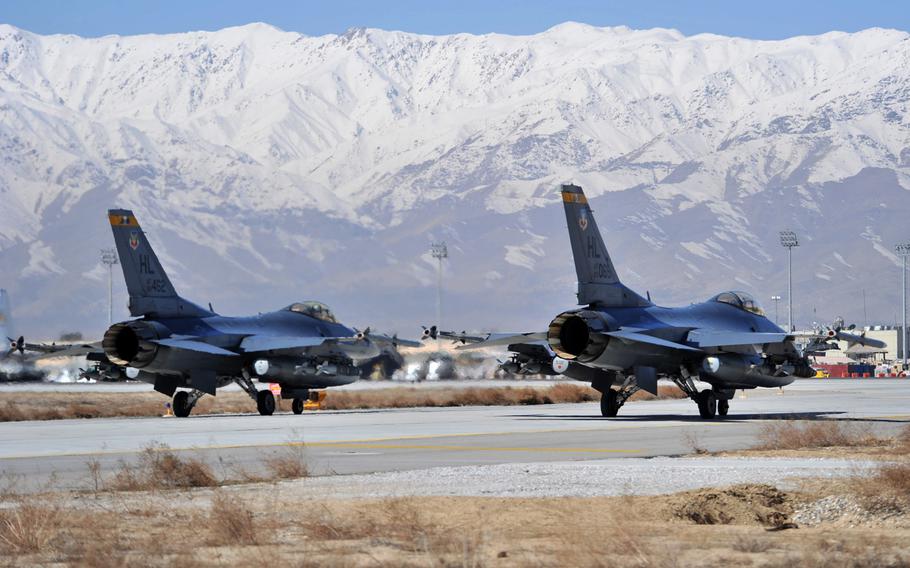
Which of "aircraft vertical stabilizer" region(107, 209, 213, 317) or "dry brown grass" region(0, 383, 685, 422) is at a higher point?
"aircraft vertical stabilizer" region(107, 209, 213, 317)

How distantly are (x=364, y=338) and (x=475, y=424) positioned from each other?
1031 centimetres

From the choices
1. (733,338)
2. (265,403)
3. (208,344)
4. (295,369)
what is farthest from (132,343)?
(733,338)

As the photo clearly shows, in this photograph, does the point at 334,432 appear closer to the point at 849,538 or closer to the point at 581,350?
the point at 581,350

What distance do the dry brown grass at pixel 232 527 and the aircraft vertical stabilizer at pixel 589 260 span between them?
78.9 feet

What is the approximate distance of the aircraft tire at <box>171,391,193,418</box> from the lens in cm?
4244

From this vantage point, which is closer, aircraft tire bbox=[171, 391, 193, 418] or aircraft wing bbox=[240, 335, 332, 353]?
aircraft tire bbox=[171, 391, 193, 418]

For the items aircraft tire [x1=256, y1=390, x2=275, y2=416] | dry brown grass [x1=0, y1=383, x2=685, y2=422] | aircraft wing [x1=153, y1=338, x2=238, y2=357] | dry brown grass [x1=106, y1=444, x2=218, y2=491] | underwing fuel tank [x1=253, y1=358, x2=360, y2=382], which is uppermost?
aircraft wing [x1=153, y1=338, x2=238, y2=357]

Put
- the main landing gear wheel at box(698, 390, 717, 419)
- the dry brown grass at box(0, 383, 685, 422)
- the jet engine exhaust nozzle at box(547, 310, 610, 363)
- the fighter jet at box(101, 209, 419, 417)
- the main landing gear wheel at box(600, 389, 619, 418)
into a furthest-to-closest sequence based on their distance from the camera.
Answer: the dry brown grass at box(0, 383, 685, 422), the fighter jet at box(101, 209, 419, 417), the main landing gear wheel at box(600, 389, 619, 418), the main landing gear wheel at box(698, 390, 717, 419), the jet engine exhaust nozzle at box(547, 310, 610, 363)

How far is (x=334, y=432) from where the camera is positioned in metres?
33.0

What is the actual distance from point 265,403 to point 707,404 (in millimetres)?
12040

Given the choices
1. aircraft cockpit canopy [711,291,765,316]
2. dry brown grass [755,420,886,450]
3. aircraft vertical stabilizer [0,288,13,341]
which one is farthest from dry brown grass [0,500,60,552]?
aircraft vertical stabilizer [0,288,13,341]

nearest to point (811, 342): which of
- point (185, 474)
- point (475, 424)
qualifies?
point (475, 424)

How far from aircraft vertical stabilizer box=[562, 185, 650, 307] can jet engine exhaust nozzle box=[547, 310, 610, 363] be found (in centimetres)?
90

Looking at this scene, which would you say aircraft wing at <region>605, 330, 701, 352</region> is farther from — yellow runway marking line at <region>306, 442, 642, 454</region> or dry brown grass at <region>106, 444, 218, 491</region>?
dry brown grass at <region>106, 444, 218, 491</region>
